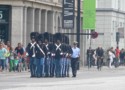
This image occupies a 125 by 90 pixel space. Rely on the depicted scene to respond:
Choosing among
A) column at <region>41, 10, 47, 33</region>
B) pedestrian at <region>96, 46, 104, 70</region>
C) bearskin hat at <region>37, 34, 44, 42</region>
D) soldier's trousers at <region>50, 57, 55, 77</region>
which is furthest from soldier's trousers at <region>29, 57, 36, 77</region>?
column at <region>41, 10, 47, 33</region>

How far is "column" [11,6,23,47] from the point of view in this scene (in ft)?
179

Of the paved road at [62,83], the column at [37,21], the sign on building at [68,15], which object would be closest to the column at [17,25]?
the sign on building at [68,15]

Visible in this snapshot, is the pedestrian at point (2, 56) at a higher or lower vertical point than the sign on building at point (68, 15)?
lower

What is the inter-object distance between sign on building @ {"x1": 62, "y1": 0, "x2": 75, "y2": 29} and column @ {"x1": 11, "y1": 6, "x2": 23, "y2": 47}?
411 centimetres

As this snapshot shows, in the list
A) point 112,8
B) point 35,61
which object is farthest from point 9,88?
point 112,8

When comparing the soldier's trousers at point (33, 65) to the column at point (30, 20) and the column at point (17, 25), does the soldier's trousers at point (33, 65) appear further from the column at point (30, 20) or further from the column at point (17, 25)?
the column at point (30, 20)

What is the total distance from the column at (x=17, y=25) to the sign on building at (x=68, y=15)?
13.5ft

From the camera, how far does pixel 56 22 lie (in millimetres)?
64125

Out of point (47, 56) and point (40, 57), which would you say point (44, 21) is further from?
point (40, 57)

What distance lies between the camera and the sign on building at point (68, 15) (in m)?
51.4

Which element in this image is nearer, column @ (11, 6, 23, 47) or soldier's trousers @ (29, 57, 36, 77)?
soldier's trousers @ (29, 57, 36, 77)

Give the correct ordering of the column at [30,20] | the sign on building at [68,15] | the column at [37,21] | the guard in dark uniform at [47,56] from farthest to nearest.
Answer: the column at [37,21]
the column at [30,20]
the sign on building at [68,15]
the guard in dark uniform at [47,56]

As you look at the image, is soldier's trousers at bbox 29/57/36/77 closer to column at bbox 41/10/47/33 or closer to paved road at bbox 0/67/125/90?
paved road at bbox 0/67/125/90

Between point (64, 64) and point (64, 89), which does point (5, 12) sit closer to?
point (64, 64)
